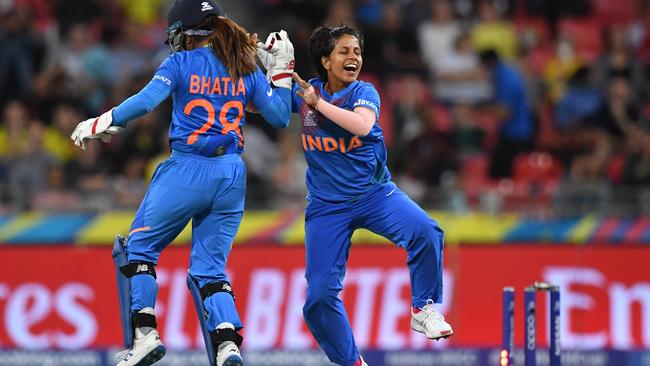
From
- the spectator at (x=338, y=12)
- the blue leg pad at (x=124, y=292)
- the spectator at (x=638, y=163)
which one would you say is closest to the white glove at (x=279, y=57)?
the blue leg pad at (x=124, y=292)

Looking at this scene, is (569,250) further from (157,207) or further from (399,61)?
(157,207)

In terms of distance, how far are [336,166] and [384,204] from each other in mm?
386

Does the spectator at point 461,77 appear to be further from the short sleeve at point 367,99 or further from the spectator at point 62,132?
the short sleeve at point 367,99

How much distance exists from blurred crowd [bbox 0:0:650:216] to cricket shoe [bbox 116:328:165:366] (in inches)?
201

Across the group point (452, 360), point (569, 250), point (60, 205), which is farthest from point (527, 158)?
point (60, 205)

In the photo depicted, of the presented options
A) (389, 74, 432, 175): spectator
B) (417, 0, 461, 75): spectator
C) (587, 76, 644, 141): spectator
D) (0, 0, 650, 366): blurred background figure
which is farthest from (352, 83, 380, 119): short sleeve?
(417, 0, 461, 75): spectator

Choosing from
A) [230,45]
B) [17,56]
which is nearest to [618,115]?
[17,56]

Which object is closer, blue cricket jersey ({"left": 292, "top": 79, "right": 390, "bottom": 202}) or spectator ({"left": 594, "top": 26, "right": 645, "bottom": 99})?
blue cricket jersey ({"left": 292, "top": 79, "right": 390, "bottom": 202})

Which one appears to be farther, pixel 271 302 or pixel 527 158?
pixel 527 158

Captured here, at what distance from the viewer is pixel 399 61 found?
16.2 m

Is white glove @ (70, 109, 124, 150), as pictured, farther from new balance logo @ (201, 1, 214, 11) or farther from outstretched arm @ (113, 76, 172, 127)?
new balance logo @ (201, 1, 214, 11)

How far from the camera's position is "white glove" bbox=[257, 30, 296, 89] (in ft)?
28.9

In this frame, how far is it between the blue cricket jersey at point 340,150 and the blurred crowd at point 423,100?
4.56 m

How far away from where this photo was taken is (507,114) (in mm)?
15594
